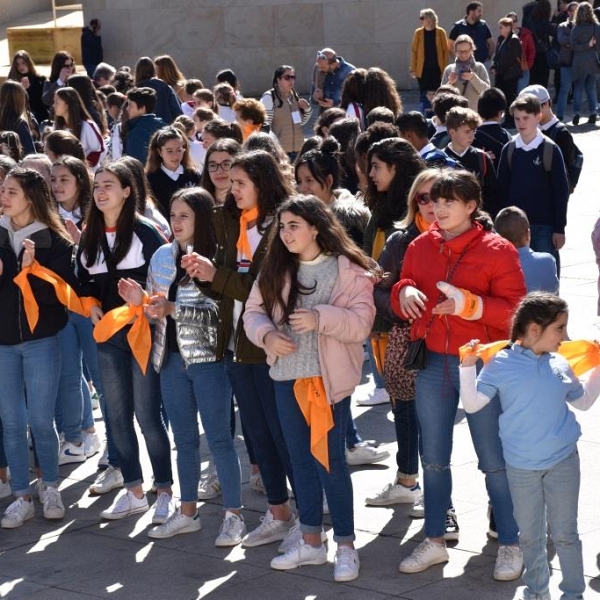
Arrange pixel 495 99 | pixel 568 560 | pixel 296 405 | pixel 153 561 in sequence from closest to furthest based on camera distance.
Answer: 1. pixel 568 560
2. pixel 296 405
3. pixel 153 561
4. pixel 495 99

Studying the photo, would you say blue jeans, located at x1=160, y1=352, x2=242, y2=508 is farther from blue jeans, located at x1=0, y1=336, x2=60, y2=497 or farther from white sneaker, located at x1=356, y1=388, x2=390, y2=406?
white sneaker, located at x1=356, y1=388, x2=390, y2=406

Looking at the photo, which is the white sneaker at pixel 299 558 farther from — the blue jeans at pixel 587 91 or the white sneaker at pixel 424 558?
the blue jeans at pixel 587 91

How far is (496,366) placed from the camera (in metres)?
5.56

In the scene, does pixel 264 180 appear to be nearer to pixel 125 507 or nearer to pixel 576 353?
pixel 576 353

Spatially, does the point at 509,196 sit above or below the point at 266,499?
above

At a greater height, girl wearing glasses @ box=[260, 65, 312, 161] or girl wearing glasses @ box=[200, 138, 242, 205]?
girl wearing glasses @ box=[200, 138, 242, 205]

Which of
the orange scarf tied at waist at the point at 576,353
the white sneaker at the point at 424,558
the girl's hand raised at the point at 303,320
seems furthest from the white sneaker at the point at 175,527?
the orange scarf tied at waist at the point at 576,353

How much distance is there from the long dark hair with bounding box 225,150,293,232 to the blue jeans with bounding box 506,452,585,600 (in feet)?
6.33

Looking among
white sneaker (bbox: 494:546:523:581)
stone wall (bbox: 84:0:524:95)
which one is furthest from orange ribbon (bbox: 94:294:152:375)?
stone wall (bbox: 84:0:524:95)

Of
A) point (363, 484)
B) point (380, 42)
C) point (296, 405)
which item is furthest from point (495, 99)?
point (380, 42)

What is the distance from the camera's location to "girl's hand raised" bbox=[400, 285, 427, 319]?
5.99 meters

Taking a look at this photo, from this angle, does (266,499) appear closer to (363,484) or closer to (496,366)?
(363,484)

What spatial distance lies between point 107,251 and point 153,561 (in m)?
1.72

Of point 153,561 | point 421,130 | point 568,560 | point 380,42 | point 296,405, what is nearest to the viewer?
point 568,560
